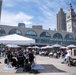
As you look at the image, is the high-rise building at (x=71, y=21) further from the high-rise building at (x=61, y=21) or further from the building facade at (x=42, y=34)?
the high-rise building at (x=61, y=21)

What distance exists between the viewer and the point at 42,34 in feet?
274

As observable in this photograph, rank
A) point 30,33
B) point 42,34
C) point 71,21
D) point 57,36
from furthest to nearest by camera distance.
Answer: point 71,21
point 57,36
point 42,34
point 30,33

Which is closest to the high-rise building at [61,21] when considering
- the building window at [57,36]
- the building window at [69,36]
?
the building window at [69,36]

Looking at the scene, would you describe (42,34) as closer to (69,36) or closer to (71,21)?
(69,36)

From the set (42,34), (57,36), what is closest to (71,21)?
(57,36)

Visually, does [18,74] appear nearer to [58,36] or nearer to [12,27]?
[12,27]

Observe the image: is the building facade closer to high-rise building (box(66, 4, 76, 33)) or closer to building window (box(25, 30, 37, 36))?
building window (box(25, 30, 37, 36))

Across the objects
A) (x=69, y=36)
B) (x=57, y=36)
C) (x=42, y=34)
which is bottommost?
(x=57, y=36)

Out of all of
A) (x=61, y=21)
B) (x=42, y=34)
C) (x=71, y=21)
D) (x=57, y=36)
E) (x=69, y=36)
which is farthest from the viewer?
(x=61, y=21)

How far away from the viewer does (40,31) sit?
82.3 metres

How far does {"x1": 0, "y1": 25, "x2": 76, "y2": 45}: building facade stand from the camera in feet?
244

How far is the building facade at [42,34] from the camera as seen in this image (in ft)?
244

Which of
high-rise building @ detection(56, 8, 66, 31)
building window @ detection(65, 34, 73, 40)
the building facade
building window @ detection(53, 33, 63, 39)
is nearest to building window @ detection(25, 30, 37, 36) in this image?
the building facade

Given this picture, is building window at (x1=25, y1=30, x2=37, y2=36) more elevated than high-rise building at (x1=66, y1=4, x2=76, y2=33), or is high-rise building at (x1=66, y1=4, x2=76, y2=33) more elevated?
high-rise building at (x1=66, y1=4, x2=76, y2=33)
